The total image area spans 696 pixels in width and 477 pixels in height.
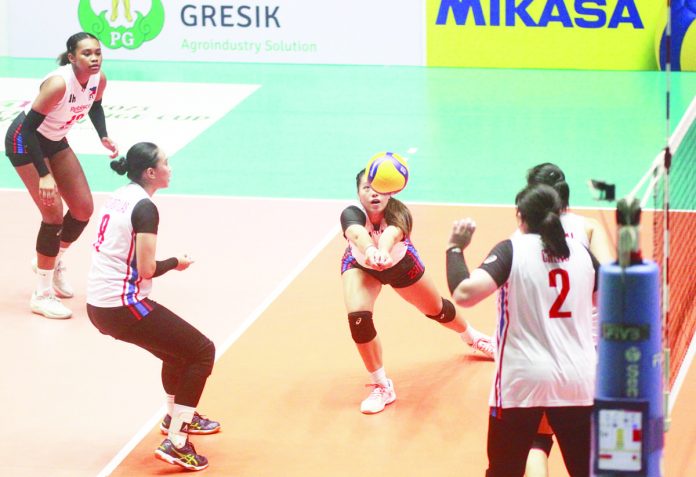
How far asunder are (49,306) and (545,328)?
202 inches

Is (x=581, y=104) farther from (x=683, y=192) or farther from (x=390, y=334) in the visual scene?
(x=390, y=334)

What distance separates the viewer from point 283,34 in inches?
749

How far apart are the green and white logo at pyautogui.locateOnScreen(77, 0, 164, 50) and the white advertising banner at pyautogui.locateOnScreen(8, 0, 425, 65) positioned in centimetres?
2

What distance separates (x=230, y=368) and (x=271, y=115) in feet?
26.1

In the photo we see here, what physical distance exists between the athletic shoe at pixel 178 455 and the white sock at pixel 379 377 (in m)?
1.35

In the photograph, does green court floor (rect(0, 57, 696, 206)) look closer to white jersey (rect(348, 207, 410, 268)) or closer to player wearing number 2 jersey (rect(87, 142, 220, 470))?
white jersey (rect(348, 207, 410, 268))

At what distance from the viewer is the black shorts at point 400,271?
7703 mm

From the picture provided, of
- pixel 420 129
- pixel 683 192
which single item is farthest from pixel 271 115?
pixel 683 192

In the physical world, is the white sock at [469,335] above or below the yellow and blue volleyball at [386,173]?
below

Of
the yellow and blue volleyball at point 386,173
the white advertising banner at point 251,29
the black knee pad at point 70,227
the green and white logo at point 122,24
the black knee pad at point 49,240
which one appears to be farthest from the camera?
the green and white logo at point 122,24

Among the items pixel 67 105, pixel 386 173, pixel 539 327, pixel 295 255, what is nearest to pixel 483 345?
pixel 386 173

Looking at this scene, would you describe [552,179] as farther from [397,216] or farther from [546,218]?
[397,216]

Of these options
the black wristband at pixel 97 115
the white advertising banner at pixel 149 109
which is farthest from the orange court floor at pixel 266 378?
the white advertising banner at pixel 149 109

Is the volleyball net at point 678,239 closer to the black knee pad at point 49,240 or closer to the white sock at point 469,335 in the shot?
the white sock at point 469,335
